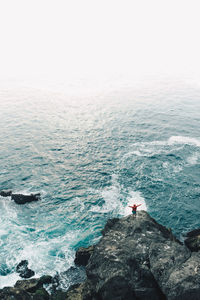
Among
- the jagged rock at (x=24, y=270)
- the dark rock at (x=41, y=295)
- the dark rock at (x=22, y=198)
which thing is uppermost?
the dark rock at (x=22, y=198)

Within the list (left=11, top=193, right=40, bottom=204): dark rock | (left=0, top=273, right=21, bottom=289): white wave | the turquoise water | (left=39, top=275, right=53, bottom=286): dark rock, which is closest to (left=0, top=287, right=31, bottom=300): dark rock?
(left=0, top=273, right=21, bottom=289): white wave

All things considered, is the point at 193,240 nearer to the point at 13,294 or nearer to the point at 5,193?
the point at 13,294

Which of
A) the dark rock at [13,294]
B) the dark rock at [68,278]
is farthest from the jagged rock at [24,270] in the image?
the dark rock at [68,278]

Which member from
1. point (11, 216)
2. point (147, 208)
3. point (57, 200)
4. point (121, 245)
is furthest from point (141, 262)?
point (11, 216)

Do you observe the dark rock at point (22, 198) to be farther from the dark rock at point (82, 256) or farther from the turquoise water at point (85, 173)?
the dark rock at point (82, 256)

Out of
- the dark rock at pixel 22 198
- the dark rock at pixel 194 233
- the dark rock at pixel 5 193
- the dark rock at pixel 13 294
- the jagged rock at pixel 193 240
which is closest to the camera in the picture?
the dark rock at pixel 13 294

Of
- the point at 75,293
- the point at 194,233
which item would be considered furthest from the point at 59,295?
the point at 194,233
